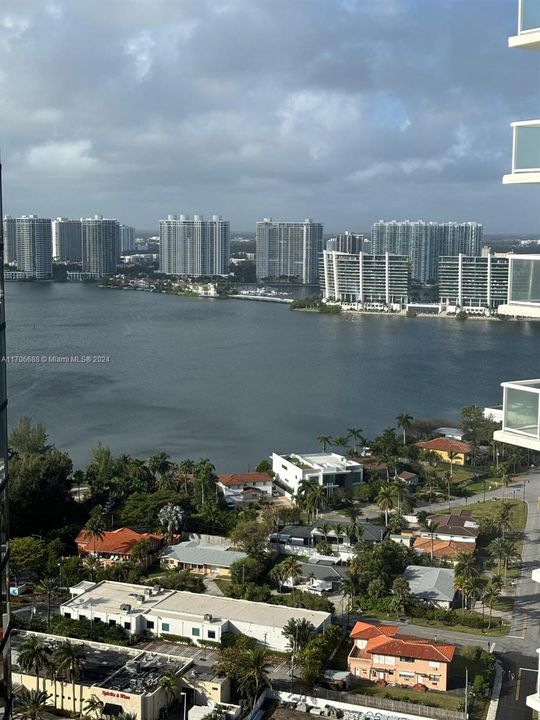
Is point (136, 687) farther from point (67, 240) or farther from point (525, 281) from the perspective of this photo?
point (67, 240)

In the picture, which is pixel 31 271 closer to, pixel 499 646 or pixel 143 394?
pixel 143 394

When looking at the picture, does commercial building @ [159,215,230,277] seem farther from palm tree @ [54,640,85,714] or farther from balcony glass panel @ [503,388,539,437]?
balcony glass panel @ [503,388,539,437]

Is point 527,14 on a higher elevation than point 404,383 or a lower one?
higher

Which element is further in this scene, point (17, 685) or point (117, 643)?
point (117, 643)

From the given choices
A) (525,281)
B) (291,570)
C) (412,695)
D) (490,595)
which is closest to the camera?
(525,281)

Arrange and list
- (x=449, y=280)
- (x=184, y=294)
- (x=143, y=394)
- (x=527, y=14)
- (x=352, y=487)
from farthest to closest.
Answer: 1. (x=184, y=294)
2. (x=449, y=280)
3. (x=143, y=394)
4. (x=352, y=487)
5. (x=527, y=14)

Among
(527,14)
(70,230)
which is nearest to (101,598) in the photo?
(527,14)

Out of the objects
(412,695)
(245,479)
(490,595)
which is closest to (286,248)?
(245,479)

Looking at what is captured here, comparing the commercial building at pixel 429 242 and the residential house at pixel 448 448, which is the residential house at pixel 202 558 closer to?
the residential house at pixel 448 448
